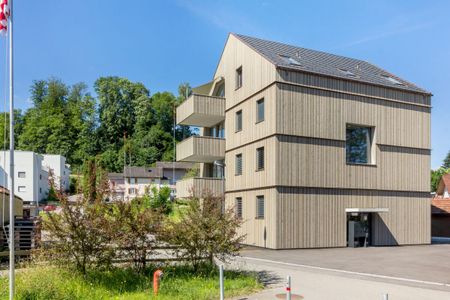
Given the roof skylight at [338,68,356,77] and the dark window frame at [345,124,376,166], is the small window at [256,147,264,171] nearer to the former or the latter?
the dark window frame at [345,124,376,166]

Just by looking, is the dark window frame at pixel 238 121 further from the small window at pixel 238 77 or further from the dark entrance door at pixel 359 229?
the dark entrance door at pixel 359 229

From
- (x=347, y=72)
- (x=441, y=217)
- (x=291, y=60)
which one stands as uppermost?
(x=291, y=60)

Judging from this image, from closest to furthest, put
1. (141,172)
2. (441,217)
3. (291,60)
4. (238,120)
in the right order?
(291,60) < (238,120) < (441,217) < (141,172)

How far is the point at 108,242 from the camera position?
11.2m

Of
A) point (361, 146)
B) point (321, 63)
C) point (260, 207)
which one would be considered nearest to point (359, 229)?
point (361, 146)

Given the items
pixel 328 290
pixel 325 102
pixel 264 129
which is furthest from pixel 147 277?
pixel 325 102

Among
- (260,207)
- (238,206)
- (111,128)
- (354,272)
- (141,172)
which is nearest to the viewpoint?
(354,272)

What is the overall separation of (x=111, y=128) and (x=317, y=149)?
77551 millimetres

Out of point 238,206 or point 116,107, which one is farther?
point 116,107

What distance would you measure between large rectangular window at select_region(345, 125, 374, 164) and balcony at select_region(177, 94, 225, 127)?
8488 mm

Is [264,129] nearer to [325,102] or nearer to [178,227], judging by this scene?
[325,102]

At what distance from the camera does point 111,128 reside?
95.4 metres

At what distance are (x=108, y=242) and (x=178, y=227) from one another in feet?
6.45

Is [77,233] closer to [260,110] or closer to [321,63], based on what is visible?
[260,110]
